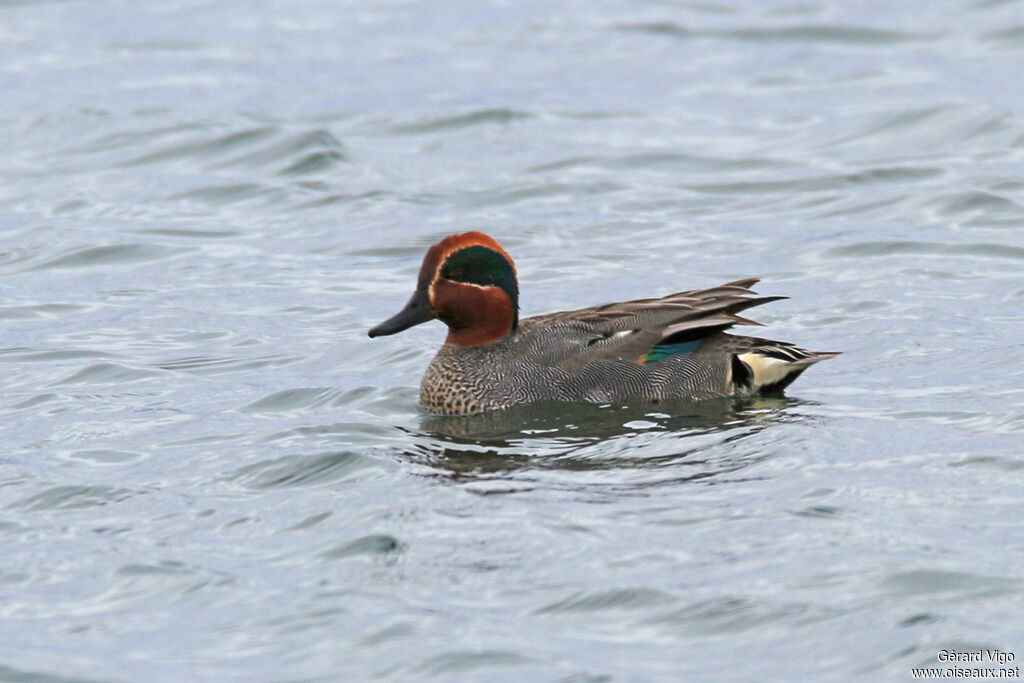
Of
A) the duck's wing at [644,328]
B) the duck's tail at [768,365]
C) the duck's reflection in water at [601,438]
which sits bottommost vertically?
the duck's reflection in water at [601,438]

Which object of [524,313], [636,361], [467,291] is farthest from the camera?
[524,313]

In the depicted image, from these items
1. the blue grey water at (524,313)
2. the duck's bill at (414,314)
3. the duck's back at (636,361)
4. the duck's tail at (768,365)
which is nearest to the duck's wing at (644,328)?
the duck's back at (636,361)

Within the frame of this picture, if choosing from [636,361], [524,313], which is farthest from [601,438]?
[524,313]

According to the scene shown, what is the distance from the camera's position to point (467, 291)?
33.0 ft

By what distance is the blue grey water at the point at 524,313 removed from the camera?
6617mm

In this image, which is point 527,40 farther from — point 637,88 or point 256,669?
point 256,669

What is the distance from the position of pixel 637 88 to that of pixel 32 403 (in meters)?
12.1

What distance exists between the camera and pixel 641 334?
985 cm

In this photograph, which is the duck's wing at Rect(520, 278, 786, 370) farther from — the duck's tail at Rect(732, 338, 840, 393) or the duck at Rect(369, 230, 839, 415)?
the duck's tail at Rect(732, 338, 840, 393)

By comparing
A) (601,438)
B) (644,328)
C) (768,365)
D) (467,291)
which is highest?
(467,291)

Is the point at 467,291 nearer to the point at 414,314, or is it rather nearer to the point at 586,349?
the point at 414,314

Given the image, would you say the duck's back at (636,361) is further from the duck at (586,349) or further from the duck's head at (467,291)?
the duck's head at (467,291)

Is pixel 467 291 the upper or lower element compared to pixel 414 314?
upper

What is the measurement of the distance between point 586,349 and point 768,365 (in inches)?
43.5
